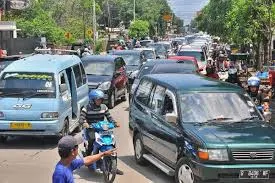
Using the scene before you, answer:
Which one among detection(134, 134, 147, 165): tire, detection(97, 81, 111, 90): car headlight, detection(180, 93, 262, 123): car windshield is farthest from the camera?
detection(97, 81, 111, 90): car headlight

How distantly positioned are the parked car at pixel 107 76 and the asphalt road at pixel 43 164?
507cm

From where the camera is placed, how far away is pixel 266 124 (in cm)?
993

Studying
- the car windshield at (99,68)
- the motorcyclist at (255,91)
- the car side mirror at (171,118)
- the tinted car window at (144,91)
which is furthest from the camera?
the car windshield at (99,68)

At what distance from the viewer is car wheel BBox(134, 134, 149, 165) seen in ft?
37.9

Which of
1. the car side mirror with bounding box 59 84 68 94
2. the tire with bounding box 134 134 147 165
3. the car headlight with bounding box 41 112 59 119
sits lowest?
the tire with bounding box 134 134 147 165

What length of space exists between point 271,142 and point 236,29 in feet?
77.2

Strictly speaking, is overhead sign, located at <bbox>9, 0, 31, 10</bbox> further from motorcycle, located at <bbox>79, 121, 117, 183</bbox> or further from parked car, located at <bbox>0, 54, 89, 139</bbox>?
motorcycle, located at <bbox>79, 121, 117, 183</bbox>

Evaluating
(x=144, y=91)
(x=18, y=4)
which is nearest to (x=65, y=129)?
(x=144, y=91)

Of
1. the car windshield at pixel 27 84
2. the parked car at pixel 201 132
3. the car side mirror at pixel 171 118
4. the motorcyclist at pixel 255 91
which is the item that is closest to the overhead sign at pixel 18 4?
the car windshield at pixel 27 84

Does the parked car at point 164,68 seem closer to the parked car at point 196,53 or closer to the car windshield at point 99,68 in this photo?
the car windshield at point 99,68

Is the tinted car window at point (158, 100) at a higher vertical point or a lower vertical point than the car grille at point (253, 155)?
higher

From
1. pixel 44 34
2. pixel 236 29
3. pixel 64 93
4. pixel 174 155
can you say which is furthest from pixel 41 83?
pixel 44 34

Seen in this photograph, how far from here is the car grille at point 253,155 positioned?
8.73 m

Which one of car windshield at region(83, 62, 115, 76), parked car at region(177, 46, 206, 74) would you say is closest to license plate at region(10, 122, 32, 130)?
car windshield at region(83, 62, 115, 76)
